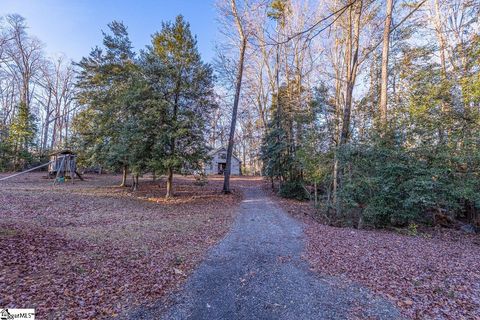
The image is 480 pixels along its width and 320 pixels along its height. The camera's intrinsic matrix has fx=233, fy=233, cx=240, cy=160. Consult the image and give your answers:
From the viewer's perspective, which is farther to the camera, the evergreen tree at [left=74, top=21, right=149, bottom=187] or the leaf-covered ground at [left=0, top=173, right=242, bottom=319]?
the evergreen tree at [left=74, top=21, right=149, bottom=187]

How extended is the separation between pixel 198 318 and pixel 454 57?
47.6 ft

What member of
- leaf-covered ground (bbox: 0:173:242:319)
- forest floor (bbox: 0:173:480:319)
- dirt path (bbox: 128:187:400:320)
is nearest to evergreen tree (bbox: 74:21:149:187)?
leaf-covered ground (bbox: 0:173:242:319)

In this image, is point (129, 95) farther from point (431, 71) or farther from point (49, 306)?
point (431, 71)

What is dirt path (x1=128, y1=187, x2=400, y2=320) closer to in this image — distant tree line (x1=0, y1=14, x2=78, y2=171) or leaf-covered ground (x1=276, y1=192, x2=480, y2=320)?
leaf-covered ground (x1=276, y1=192, x2=480, y2=320)

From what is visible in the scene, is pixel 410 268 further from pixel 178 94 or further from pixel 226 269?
pixel 178 94

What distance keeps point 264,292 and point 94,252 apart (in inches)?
155

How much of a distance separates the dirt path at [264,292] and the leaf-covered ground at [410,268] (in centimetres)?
40

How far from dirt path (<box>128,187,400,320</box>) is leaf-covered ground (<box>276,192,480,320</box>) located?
0.40 m

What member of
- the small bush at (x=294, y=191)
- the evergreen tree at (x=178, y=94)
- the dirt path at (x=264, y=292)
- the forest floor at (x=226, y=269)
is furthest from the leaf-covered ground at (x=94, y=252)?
the small bush at (x=294, y=191)

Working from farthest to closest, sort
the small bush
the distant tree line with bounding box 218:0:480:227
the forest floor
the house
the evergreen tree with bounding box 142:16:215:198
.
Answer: the house, the small bush, the evergreen tree with bounding box 142:16:215:198, the distant tree line with bounding box 218:0:480:227, the forest floor

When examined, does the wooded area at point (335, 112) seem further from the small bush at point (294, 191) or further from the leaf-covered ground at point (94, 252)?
the leaf-covered ground at point (94, 252)

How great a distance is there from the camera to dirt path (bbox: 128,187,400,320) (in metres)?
3.29

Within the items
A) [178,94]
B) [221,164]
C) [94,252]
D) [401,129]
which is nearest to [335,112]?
[401,129]

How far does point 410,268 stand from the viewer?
4812 millimetres
